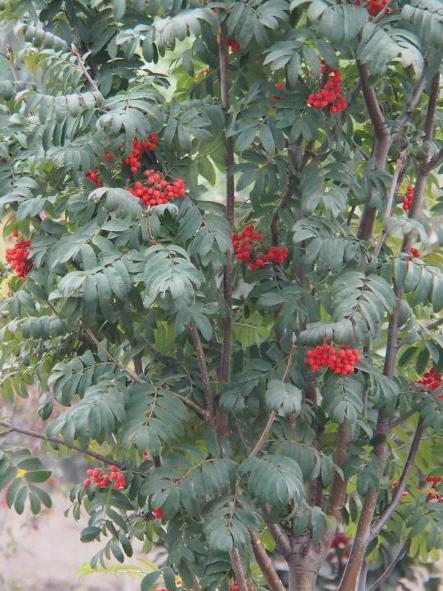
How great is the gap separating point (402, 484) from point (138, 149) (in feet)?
4.16

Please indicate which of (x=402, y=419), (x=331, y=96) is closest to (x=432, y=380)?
(x=402, y=419)

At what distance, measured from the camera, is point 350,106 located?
248 cm

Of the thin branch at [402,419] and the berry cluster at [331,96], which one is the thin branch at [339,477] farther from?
the berry cluster at [331,96]

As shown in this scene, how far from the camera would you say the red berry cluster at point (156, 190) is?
6.88 ft

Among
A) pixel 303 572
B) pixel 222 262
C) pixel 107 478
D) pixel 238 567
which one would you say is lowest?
pixel 303 572

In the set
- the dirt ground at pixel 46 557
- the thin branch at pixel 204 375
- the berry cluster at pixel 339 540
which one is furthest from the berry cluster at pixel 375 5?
the dirt ground at pixel 46 557

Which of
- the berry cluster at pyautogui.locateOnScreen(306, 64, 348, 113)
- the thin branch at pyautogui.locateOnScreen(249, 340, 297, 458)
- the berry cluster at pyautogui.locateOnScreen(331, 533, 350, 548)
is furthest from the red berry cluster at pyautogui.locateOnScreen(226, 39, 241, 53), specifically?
the berry cluster at pyautogui.locateOnScreen(331, 533, 350, 548)

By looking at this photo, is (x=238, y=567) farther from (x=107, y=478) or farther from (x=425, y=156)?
(x=425, y=156)

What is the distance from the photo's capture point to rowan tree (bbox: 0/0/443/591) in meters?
2.09

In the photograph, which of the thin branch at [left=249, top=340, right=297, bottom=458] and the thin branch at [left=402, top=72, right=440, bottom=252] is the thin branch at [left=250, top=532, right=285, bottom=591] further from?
the thin branch at [left=402, top=72, right=440, bottom=252]

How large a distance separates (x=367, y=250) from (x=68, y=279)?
2.67 feet

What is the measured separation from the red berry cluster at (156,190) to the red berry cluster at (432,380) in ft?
3.18

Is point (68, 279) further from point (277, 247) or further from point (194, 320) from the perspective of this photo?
point (277, 247)

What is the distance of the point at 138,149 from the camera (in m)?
2.17
